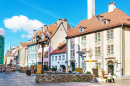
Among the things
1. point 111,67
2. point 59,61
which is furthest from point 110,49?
point 59,61

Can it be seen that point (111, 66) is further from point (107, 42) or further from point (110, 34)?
point (110, 34)

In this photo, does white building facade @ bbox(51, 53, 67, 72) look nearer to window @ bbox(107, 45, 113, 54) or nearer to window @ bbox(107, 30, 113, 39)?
window @ bbox(107, 45, 113, 54)

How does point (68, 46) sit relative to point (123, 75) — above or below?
above

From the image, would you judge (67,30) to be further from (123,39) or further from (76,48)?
(123,39)

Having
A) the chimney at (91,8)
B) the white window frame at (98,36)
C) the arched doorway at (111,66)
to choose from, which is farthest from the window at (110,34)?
the chimney at (91,8)

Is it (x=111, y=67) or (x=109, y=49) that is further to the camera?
(x=109, y=49)

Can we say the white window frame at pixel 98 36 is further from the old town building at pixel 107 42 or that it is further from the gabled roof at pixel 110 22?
the gabled roof at pixel 110 22

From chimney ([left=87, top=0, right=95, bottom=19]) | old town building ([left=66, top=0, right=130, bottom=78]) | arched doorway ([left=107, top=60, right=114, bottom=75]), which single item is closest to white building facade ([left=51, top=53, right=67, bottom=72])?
old town building ([left=66, top=0, right=130, bottom=78])

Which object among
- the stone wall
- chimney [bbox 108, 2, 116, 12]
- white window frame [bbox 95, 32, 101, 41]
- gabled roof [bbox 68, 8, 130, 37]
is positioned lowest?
the stone wall

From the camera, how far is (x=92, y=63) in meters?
35.6

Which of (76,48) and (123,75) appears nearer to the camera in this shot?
(123,75)

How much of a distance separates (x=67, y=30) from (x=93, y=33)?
19.1m

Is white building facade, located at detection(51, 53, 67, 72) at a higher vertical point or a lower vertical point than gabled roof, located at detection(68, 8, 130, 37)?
lower

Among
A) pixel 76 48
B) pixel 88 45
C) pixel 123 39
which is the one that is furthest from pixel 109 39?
pixel 76 48
